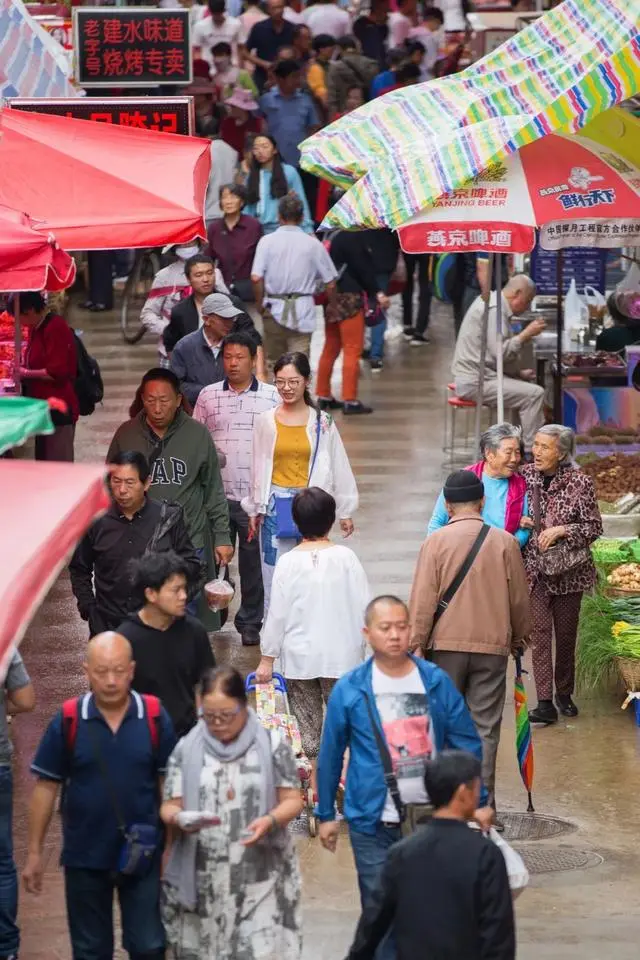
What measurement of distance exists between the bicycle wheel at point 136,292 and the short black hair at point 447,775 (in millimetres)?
14148

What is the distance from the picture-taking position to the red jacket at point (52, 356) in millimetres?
12016

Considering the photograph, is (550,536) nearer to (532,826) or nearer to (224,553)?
(532,826)

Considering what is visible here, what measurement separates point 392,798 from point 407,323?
45.8ft

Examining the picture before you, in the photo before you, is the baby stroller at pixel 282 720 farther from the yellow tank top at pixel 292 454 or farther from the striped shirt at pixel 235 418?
the striped shirt at pixel 235 418

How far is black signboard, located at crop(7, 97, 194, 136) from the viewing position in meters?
12.1

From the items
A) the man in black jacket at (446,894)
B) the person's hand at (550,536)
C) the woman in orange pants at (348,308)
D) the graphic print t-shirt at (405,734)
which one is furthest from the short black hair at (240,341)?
the woman in orange pants at (348,308)

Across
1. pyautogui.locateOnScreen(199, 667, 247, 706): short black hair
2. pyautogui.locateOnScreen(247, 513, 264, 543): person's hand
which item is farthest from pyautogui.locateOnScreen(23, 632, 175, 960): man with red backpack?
pyautogui.locateOnScreen(247, 513, 264, 543): person's hand

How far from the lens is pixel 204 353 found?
11461 mm

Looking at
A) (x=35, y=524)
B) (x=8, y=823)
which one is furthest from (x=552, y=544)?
(x=35, y=524)

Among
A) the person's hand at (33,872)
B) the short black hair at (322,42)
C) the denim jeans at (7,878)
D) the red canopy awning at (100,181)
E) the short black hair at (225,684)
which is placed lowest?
the denim jeans at (7,878)

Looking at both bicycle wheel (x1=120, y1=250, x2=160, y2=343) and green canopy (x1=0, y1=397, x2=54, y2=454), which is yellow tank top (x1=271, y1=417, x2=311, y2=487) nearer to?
green canopy (x1=0, y1=397, x2=54, y2=454)

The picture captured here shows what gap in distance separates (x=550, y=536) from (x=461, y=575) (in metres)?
1.72

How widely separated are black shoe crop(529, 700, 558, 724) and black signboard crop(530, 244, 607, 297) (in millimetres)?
7118

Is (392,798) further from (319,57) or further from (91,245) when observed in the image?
(319,57)
